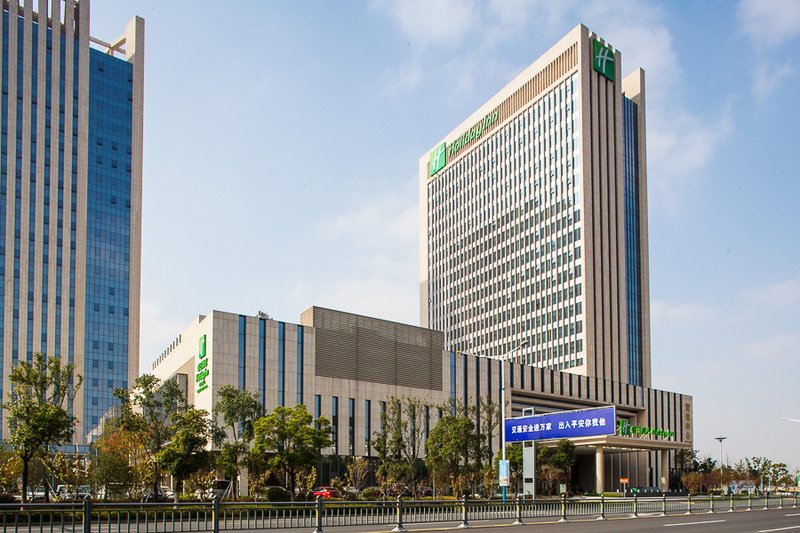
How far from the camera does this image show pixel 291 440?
48.5 m

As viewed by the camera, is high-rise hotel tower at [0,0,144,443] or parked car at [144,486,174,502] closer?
parked car at [144,486,174,502]

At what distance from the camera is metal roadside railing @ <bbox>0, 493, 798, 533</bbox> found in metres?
18.5

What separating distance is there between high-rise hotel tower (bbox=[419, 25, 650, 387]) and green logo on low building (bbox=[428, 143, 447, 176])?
230 inches

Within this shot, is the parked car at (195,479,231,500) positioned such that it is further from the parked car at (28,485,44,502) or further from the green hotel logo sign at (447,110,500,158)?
the green hotel logo sign at (447,110,500,158)

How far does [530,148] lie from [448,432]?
64.6 metres

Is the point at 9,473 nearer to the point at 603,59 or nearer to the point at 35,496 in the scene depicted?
the point at 35,496

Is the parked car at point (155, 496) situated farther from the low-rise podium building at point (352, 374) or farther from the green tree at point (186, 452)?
the low-rise podium building at point (352, 374)

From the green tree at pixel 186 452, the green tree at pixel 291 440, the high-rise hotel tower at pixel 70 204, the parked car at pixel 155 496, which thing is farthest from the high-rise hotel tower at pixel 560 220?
the green tree at pixel 186 452

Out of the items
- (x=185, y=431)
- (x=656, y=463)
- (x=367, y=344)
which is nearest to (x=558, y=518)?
(x=185, y=431)

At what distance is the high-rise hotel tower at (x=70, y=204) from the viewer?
97.9 metres

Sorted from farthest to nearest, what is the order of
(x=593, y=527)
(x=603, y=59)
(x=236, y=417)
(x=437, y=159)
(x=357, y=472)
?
(x=437, y=159) → (x=603, y=59) → (x=357, y=472) → (x=236, y=417) → (x=593, y=527)

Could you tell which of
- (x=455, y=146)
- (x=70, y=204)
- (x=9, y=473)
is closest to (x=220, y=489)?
(x=9, y=473)

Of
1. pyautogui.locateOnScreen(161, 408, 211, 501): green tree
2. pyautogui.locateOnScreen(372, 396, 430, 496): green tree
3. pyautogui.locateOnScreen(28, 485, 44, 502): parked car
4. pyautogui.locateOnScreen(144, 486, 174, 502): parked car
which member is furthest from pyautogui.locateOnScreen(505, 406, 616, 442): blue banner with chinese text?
pyautogui.locateOnScreen(28, 485, 44, 502): parked car

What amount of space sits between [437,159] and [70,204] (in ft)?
197
